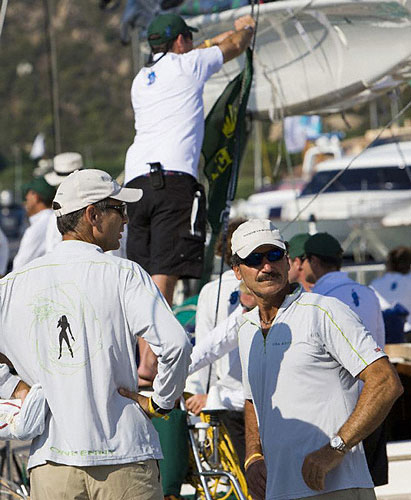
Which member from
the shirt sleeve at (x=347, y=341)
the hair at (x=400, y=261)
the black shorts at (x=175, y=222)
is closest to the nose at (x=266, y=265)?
the shirt sleeve at (x=347, y=341)

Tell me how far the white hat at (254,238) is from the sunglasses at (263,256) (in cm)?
2

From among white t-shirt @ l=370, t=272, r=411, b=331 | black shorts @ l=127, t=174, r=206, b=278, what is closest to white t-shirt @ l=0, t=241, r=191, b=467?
black shorts @ l=127, t=174, r=206, b=278

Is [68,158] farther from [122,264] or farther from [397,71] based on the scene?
[122,264]

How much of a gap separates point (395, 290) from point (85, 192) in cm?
602

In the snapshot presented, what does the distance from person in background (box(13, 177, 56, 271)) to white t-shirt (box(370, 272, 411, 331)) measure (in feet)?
9.71

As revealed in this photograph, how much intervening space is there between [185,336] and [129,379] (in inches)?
8.5

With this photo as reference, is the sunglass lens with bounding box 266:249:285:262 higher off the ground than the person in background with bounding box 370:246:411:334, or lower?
higher

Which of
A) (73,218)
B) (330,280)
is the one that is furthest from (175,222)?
(73,218)

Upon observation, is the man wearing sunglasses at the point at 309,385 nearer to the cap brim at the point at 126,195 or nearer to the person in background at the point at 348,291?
the cap brim at the point at 126,195

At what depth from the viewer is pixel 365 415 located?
3.37 meters

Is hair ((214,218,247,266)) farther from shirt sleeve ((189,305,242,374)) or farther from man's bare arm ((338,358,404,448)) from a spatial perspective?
man's bare arm ((338,358,404,448))

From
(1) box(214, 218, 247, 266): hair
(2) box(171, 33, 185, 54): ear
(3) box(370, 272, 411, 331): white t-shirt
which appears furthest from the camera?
(3) box(370, 272, 411, 331): white t-shirt

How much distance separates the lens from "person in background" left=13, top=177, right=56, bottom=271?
24.3 ft

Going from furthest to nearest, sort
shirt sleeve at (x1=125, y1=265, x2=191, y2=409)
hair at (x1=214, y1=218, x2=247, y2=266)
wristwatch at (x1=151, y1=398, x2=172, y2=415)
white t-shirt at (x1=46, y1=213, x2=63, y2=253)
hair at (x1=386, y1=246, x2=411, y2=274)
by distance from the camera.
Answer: hair at (x1=386, y1=246, x2=411, y2=274) < white t-shirt at (x1=46, y1=213, x2=63, y2=253) < hair at (x1=214, y1=218, x2=247, y2=266) < wristwatch at (x1=151, y1=398, x2=172, y2=415) < shirt sleeve at (x1=125, y1=265, x2=191, y2=409)
